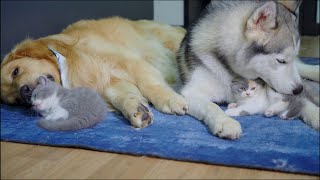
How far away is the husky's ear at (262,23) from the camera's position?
6.15 ft

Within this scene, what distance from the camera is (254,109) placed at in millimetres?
2084

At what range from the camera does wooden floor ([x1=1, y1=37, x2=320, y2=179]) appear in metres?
1.55

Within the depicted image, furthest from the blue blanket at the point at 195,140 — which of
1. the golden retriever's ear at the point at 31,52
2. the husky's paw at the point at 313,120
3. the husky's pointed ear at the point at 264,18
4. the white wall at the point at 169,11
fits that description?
the white wall at the point at 169,11

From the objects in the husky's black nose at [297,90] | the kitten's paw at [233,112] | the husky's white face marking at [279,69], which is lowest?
the kitten's paw at [233,112]

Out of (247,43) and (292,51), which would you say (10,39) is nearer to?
(247,43)

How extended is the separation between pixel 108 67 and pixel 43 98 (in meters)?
0.52

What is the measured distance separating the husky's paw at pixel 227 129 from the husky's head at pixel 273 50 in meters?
0.34

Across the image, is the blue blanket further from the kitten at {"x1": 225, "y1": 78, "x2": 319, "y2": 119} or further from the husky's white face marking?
the husky's white face marking

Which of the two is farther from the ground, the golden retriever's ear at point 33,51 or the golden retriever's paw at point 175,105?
the golden retriever's ear at point 33,51

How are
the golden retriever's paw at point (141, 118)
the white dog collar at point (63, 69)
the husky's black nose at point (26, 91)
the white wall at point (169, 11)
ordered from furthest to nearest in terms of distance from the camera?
1. the white wall at point (169, 11)
2. the white dog collar at point (63, 69)
3. the husky's black nose at point (26, 91)
4. the golden retriever's paw at point (141, 118)

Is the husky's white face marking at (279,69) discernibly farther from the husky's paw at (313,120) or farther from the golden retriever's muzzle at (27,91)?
the golden retriever's muzzle at (27,91)

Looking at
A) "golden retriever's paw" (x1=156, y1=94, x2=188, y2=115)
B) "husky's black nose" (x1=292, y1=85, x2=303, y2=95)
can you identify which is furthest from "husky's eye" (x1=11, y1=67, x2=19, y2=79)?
"husky's black nose" (x1=292, y1=85, x2=303, y2=95)

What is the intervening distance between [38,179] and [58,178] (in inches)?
3.0

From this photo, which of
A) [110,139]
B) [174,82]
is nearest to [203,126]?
[110,139]
